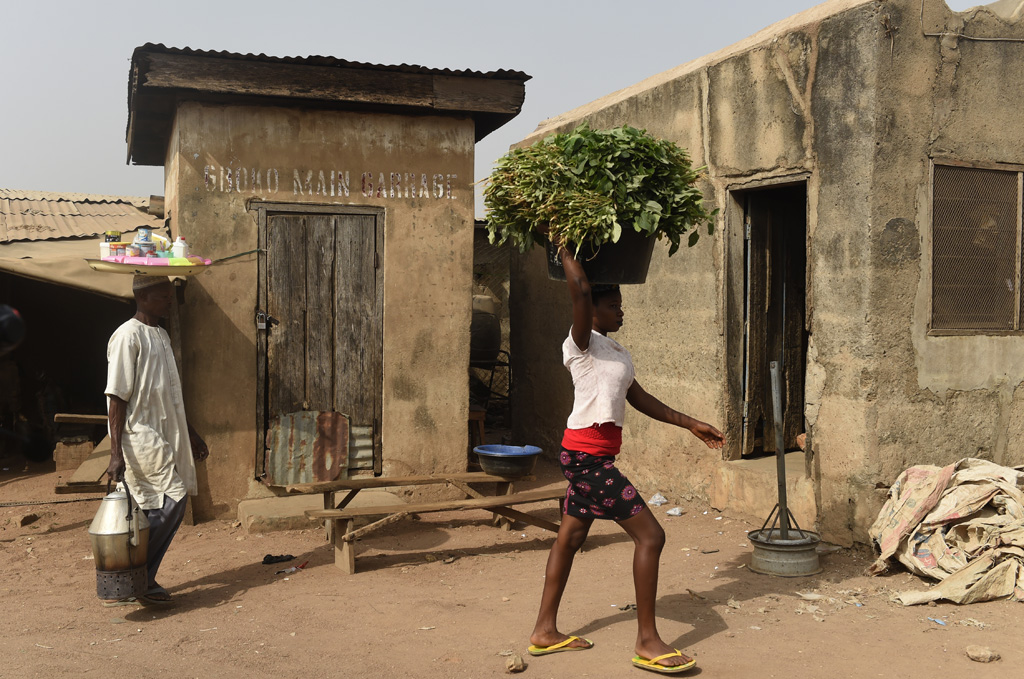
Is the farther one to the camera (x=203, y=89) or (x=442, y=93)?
(x=442, y=93)

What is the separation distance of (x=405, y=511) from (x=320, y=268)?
92.6 inches

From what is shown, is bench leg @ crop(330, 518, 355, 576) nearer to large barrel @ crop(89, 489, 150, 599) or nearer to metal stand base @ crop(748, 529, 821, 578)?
large barrel @ crop(89, 489, 150, 599)

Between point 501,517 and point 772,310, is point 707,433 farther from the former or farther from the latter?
point 772,310

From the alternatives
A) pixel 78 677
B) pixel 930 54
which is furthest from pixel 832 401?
pixel 78 677

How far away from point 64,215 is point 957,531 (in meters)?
10.5

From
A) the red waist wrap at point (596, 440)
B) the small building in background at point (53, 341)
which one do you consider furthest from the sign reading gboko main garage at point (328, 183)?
the red waist wrap at point (596, 440)

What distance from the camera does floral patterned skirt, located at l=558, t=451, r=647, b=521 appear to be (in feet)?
12.6

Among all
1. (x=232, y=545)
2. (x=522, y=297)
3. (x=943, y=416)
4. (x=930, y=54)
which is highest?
(x=930, y=54)

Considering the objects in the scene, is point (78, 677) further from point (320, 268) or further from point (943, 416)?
point (943, 416)

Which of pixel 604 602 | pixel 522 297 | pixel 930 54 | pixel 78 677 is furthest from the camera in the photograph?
pixel 522 297

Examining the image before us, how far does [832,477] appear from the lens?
5789 mm

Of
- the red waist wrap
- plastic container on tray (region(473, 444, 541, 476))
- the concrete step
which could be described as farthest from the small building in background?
the red waist wrap

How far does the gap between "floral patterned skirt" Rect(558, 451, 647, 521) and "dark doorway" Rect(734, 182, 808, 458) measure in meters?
3.24

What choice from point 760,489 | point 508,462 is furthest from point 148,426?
point 760,489
